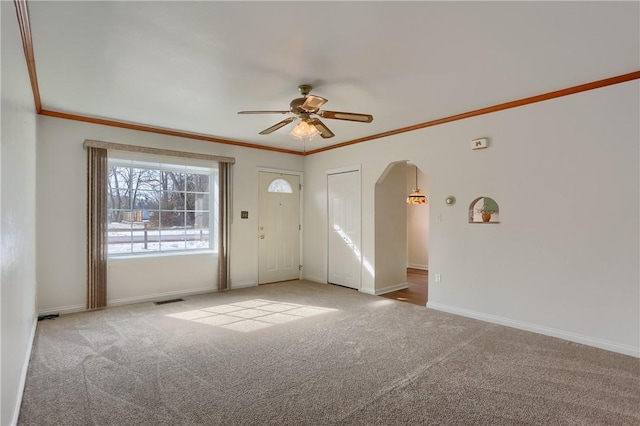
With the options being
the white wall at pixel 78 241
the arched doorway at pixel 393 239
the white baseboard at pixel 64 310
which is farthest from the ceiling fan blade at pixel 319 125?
the white baseboard at pixel 64 310

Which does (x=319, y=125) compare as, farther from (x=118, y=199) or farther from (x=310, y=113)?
(x=118, y=199)

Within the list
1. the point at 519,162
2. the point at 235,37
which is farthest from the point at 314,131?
the point at 519,162

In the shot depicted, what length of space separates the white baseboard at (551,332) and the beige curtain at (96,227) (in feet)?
15.0

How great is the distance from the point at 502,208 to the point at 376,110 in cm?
190

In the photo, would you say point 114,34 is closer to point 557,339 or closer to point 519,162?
point 519,162

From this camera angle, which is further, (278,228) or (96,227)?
(278,228)

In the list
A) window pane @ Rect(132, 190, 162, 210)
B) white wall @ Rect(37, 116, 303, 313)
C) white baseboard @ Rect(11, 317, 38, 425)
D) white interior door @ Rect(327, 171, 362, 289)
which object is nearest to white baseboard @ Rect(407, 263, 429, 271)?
white interior door @ Rect(327, 171, 362, 289)

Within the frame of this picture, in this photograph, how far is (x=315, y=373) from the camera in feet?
8.77

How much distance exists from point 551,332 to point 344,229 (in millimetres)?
3282

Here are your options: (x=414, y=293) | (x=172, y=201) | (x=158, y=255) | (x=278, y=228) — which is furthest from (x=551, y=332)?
(x=172, y=201)

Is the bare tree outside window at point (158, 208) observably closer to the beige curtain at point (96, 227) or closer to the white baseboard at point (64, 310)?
the beige curtain at point (96, 227)

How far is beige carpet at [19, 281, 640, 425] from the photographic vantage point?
2.14 m

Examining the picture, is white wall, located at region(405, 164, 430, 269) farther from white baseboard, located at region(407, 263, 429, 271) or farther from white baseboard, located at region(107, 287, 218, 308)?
white baseboard, located at region(107, 287, 218, 308)

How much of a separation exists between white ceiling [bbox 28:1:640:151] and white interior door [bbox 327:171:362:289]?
1.96m
